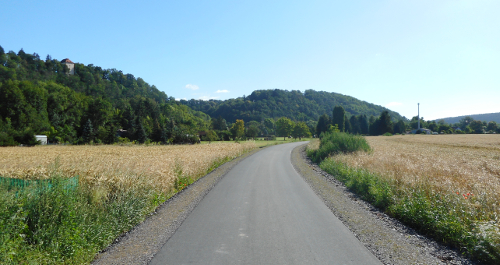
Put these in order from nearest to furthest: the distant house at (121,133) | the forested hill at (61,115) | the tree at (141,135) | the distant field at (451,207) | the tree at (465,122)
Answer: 1. the distant field at (451,207)
2. the forested hill at (61,115)
3. the tree at (141,135)
4. the distant house at (121,133)
5. the tree at (465,122)

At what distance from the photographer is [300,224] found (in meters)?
6.88

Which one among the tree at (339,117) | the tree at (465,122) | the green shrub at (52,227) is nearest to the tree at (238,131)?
the tree at (339,117)

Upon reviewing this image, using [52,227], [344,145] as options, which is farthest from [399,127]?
[52,227]

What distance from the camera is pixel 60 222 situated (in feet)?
16.8

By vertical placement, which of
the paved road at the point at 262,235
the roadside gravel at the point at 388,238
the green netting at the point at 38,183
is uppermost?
the green netting at the point at 38,183

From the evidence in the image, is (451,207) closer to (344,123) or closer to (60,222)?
(60,222)

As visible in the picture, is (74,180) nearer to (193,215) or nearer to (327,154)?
(193,215)

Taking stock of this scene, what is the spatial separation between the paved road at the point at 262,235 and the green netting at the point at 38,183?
267 centimetres

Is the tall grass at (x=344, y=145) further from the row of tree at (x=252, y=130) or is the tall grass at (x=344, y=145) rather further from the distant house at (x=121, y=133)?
the distant house at (x=121, y=133)

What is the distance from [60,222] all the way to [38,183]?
→ 2.02m

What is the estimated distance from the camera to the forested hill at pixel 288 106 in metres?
156

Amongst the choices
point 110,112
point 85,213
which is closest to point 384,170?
point 85,213

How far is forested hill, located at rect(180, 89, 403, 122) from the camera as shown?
156 metres

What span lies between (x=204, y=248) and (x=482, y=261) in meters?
5.21
